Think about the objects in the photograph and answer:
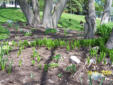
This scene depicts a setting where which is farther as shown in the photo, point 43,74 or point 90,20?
point 90,20

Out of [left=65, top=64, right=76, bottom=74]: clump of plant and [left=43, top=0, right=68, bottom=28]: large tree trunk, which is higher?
[left=43, top=0, right=68, bottom=28]: large tree trunk

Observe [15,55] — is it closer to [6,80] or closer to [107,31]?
[6,80]

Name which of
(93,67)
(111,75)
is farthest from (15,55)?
(111,75)

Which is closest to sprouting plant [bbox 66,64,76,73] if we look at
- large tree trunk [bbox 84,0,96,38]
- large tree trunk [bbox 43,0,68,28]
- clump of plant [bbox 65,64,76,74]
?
clump of plant [bbox 65,64,76,74]

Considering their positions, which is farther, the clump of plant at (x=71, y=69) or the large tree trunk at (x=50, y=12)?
the large tree trunk at (x=50, y=12)

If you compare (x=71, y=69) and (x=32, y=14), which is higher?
(x=32, y=14)

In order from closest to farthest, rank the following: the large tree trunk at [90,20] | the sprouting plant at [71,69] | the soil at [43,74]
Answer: the soil at [43,74], the sprouting plant at [71,69], the large tree trunk at [90,20]

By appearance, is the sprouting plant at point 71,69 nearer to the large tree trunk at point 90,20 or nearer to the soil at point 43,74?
the soil at point 43,74

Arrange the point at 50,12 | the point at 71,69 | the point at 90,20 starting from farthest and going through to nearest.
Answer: the point at 50,12 < the point at 90,20 < the point at 71,69

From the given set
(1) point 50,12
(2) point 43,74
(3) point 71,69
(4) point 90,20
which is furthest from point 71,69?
(1) point 50,12

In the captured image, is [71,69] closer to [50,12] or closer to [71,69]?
[71,69]

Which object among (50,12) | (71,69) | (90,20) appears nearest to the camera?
(71,69)

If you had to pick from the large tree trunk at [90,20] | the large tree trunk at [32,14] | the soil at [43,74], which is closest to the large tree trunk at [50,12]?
the large tree trunk at [32,14]

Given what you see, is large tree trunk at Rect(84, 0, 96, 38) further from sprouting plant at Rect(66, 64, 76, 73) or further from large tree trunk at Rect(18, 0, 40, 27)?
large tree trunk at Rect(18, 0, 40, 27)
